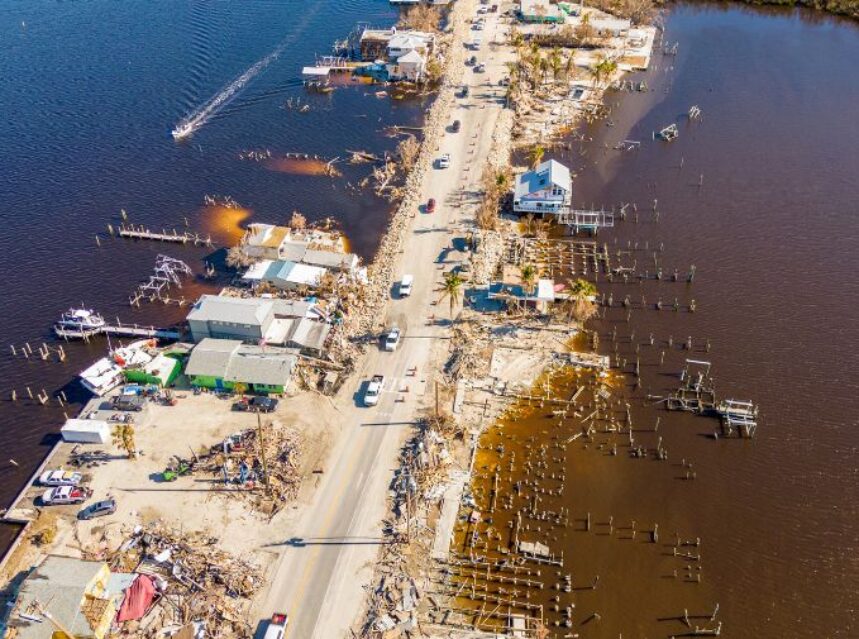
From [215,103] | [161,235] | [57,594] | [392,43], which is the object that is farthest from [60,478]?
[392,43]

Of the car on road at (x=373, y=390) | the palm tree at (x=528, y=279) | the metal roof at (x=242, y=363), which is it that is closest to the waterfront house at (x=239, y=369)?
the metal roof at (x=242, y=363)

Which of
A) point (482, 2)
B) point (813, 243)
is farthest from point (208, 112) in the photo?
point (813, 243)

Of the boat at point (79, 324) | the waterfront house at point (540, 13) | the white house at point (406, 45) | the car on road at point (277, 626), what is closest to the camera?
the car on road at point (277, 626)

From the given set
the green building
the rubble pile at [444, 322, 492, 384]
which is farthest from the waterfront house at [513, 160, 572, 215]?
the green building

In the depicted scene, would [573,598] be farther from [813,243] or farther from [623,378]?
[813,243]

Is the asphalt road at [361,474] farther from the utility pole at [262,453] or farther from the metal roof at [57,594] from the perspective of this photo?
the metal roof at [57,594]
